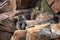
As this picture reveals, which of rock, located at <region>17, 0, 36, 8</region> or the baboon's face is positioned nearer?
the baboon's face

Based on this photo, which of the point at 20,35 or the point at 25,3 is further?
the point at 25,3

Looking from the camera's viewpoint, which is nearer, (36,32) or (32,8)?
(36,32)

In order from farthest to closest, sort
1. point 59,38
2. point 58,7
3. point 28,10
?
point 28,10 → point 58,7 → point 59,38

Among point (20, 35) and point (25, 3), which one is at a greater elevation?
point (25, 3)

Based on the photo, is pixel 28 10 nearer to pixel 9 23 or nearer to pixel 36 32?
pixel 9 23

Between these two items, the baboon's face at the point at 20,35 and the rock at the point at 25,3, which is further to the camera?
the rock at the point at 25,3

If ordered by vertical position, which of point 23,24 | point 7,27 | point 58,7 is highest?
point 58,7

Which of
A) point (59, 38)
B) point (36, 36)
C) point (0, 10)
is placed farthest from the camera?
point (0, 10)

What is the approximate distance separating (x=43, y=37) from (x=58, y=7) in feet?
5.96

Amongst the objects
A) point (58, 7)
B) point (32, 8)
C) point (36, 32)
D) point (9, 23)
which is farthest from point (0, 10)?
point (36, 32)

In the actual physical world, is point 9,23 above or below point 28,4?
below

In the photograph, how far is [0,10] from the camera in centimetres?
1102

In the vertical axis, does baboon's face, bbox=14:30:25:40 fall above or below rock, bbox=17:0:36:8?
below

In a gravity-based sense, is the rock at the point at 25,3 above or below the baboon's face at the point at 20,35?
above
